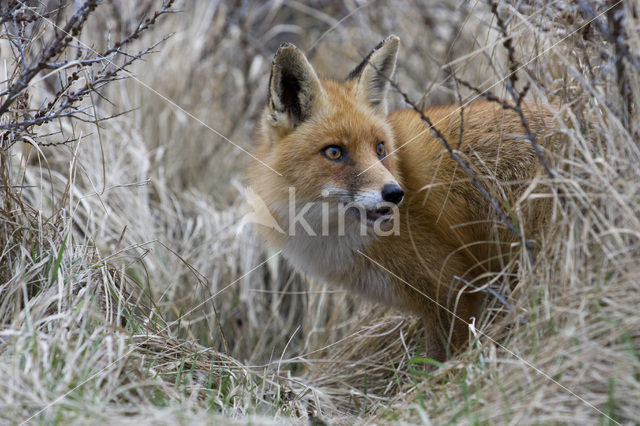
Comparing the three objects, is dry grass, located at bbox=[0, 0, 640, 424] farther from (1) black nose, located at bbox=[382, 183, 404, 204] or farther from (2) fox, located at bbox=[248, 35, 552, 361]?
(1) black nose, located at bbox=[382, 183, 404, 204]

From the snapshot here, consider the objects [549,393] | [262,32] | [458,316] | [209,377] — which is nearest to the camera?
[549,393]

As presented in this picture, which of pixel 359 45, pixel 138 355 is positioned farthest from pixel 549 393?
pixel 359 45

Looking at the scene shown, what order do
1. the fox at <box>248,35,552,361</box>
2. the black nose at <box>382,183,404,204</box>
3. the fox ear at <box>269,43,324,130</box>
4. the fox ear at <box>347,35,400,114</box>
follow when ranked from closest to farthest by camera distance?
the black nose at <box>382,183,404,204</box>, the fox at <box>248,35,552,361</box>, the fox ear at <box>269,43,324,130</box>, the fox ear at <box>347,35,400,114</box>

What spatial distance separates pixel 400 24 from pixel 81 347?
19.3 feet

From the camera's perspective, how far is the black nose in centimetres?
290

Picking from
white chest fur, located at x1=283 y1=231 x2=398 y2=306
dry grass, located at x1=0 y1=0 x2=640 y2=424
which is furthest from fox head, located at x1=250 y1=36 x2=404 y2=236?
dry grass, located at x1=0 y1=0 x2=640 y2=424

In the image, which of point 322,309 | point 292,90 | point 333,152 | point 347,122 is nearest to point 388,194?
point 333,152

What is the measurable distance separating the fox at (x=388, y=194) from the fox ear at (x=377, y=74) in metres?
0.01

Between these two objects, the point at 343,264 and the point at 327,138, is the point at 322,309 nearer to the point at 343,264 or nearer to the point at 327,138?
the point at 343,264

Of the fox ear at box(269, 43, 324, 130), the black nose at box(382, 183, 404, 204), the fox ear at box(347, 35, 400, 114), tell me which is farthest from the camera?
the fox ear at box(347, 35, 400, 114)

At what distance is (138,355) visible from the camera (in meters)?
2.51

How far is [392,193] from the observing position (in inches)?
114

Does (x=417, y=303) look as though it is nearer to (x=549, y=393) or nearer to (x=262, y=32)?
(x=549, y=393)

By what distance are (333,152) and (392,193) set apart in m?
0.51
